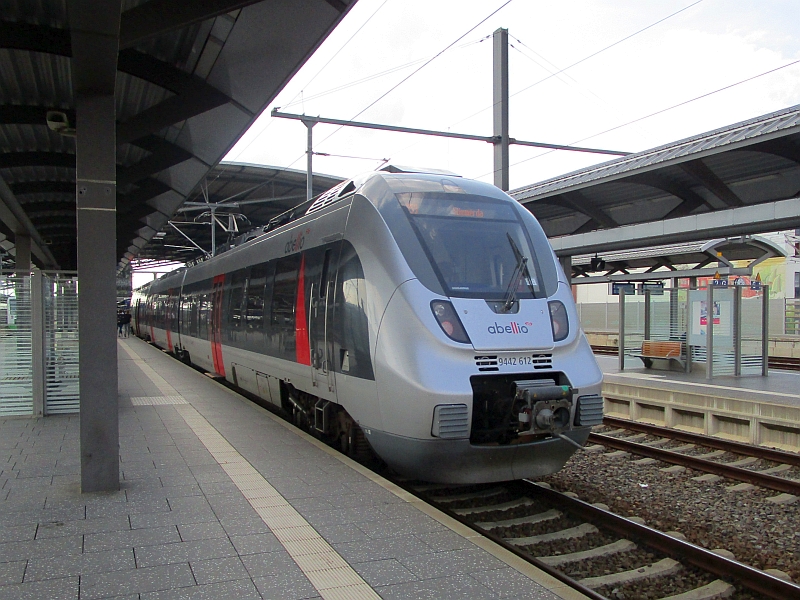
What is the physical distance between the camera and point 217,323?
13555mm

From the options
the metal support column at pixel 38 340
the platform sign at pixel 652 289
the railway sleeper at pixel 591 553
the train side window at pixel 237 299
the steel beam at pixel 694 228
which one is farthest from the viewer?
the platform sign at pixel 652 289

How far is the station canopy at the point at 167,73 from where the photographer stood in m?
6.30

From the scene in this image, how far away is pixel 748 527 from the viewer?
20.8 ft

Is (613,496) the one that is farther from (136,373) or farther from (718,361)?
(136,373)

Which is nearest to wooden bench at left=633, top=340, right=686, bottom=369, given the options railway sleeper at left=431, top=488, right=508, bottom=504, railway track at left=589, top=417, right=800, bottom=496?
railway track at left=589, top=417, right=800, bottom=496

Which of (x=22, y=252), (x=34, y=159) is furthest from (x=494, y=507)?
(x=22, y=252)

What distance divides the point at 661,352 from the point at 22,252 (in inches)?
589

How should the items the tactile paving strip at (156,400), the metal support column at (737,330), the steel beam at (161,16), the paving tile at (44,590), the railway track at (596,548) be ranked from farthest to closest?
the metal support column at (737,330) < the tactile paving strip at (156,400) < the steel beam at (161,16) < the railway track at (596,548) < the paving tile at (44,590)

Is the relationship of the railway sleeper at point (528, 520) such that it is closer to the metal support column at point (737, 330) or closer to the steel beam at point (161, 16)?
the steel beam at point (161, 16)

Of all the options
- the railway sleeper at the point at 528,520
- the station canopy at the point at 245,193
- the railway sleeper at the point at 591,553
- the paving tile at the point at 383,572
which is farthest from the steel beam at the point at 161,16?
the station canopy at the point at 245,193

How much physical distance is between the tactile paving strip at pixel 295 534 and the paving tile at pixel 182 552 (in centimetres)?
25

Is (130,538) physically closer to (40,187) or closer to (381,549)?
(381,549)

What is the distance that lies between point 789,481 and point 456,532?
4.36m

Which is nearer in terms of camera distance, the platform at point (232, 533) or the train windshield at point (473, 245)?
the platform at point (232, 533)
